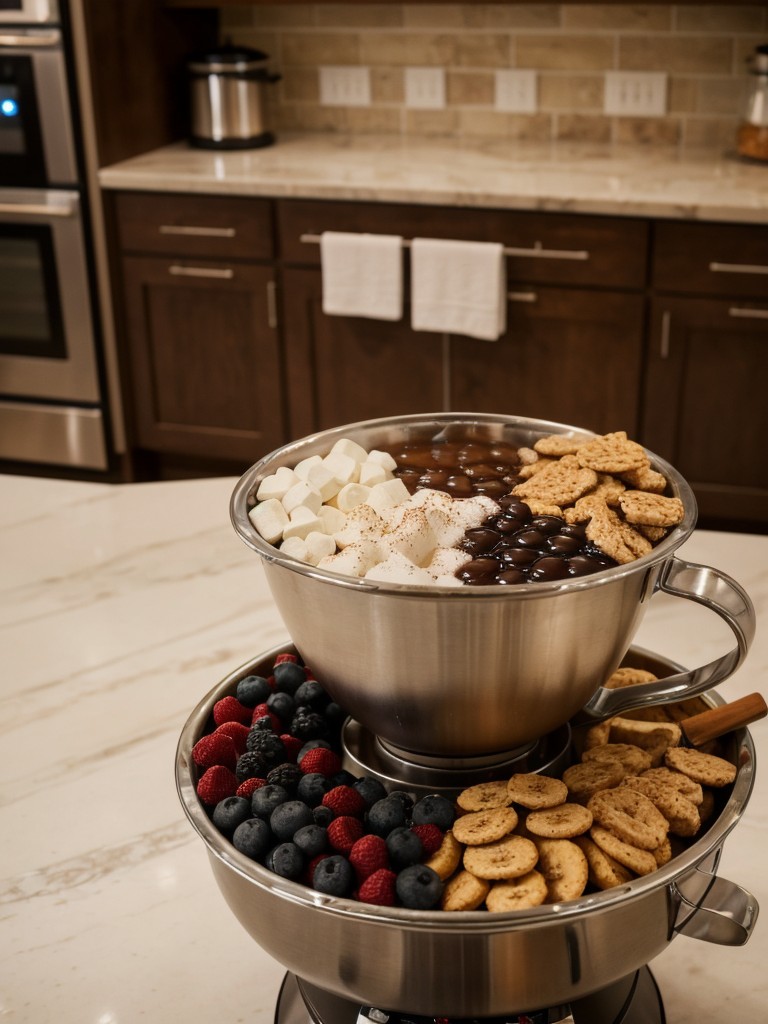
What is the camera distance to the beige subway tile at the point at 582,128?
11.6 feet

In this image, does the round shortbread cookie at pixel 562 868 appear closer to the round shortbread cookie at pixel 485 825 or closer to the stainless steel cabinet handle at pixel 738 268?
the round shortbread cookie at pixel 485 825

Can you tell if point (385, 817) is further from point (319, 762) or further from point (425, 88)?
point (425, 88)

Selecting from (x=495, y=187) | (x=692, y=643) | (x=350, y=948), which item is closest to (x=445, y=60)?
(x=495, y=187)

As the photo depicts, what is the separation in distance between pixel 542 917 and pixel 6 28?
10.4 feet

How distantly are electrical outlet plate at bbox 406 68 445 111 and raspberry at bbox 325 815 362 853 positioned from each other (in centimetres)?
326

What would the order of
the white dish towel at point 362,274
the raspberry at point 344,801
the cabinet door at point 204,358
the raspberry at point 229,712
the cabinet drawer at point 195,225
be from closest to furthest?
the raspberry at point 344,801 → the raspberry at point 229,712 → the white dish towel at point 362,274 → the cabinet drawer at point 195,225 → the cabinet door at point 204,358

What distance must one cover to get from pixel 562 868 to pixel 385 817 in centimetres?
13

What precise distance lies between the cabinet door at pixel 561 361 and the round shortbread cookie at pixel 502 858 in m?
2.37

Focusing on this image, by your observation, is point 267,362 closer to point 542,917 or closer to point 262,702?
point 262,702

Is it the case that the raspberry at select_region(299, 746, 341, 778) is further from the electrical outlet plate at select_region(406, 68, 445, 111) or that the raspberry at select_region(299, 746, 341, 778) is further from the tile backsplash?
the electrical outlet plate at select_region(406, 68, 445, 111)

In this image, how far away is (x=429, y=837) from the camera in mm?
797

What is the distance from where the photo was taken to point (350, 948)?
0.75 m

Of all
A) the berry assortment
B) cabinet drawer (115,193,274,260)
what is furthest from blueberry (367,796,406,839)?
cabinet drawer (115,193,274,260)

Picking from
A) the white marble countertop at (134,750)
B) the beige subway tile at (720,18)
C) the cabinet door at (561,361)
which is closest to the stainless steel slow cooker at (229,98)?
the cabinet door at (561,361)
